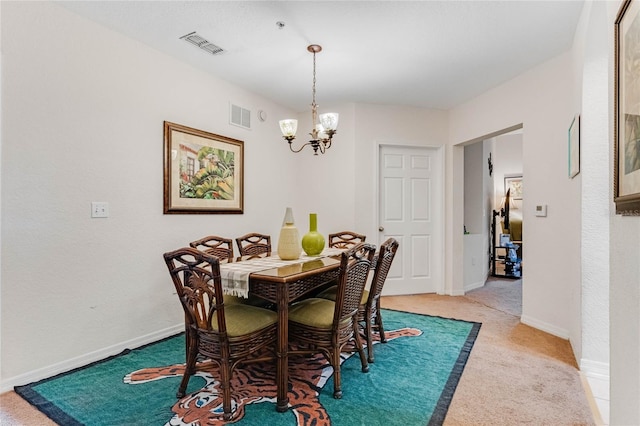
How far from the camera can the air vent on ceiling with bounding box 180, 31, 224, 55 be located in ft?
9.02

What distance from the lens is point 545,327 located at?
316cm

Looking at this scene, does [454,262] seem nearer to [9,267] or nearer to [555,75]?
[555,75]

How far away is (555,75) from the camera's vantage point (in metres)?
3.12

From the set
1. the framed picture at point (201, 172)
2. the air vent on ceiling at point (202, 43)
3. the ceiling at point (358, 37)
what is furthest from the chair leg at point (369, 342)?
the air vent on ceiling at point (202, 43)

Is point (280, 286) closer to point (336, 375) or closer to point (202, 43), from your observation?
point (336, 375)

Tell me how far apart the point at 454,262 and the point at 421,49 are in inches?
109

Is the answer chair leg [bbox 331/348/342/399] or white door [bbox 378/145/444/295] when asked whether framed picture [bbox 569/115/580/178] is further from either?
chair leg [bbox 331/348/342/399]

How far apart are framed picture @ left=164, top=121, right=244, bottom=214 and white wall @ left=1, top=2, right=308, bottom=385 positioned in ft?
0.31

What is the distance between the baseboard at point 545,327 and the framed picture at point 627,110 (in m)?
2.18

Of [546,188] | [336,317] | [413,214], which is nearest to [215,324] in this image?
[336,317]

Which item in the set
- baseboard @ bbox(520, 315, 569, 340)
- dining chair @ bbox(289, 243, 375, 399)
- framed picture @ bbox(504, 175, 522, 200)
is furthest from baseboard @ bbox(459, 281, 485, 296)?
dining chair @ bbox(289, 243, 375, 399)

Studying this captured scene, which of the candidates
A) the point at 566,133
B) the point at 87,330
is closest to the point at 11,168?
the point at 87,330

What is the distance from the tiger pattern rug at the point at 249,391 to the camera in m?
1.80

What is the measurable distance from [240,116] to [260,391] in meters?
2.85
